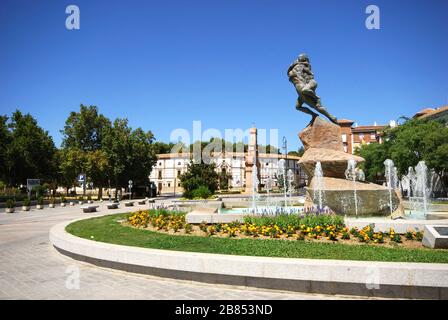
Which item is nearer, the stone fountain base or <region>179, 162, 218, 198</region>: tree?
the stone fountain base

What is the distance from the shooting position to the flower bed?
6.95m

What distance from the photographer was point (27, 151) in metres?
40.8

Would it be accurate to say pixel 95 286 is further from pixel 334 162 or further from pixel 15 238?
pixel 334 162

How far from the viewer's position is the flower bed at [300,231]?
6.95 m

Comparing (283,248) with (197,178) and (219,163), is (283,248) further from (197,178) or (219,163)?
(219,163)

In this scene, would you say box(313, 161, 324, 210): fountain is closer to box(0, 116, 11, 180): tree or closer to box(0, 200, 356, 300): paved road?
box(0, 200, 356, 300): paved road

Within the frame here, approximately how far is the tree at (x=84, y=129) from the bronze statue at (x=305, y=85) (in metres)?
44.4

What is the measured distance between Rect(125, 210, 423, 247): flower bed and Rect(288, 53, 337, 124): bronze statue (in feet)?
19.4

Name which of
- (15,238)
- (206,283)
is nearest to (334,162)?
(206,283)

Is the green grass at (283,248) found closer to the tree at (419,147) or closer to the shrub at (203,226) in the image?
the shrub at (203,226)

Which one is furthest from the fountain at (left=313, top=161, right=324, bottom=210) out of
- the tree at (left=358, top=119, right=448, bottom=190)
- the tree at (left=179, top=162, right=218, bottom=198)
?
the tree at (left=358, top=119, right=448, bottom=190)

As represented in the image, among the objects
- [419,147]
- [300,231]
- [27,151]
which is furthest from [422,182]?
[27,151]

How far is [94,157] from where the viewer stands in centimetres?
4447

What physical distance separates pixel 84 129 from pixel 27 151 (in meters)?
12.9
